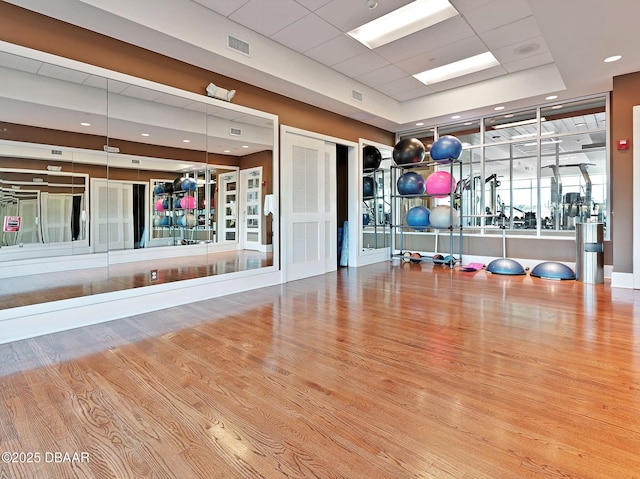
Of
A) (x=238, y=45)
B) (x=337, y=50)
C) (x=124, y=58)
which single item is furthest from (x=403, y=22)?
(x=124, y=58)

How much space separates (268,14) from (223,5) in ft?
1.77

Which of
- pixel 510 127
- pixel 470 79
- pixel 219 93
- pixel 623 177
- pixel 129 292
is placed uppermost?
pixel 470 79

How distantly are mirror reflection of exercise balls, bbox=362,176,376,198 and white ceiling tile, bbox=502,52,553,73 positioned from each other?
3.27 m

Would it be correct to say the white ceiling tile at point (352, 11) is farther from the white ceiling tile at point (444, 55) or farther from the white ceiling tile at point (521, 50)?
the white ceiling tile at point (521, 50)

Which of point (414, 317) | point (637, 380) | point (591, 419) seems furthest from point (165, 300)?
point (637, 380)

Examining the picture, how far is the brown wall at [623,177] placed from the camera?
17.5 feet

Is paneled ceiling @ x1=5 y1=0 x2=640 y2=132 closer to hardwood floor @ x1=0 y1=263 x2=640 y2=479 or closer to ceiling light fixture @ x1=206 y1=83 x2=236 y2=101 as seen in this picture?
ceiling light fixture @ x1=206 y1=83 x2=236 y2=101

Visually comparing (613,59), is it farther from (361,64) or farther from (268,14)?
(268,14)

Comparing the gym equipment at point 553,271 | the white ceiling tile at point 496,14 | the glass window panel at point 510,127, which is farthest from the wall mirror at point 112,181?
the glass window panel at point 510,127

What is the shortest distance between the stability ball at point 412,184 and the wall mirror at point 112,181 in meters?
3.39

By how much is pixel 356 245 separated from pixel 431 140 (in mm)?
3256

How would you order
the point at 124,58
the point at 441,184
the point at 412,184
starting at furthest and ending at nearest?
the point at 412,184 → the point at 441,184 → the point at 124,58

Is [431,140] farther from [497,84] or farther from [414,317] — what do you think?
[414,317]

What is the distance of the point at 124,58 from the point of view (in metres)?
3.91
